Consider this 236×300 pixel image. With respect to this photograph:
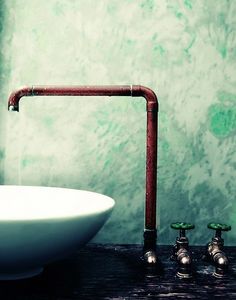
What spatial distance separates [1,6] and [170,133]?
0.53 m

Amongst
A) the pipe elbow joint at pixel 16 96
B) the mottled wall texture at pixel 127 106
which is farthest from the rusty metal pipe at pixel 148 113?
the mottled wall texture at pixel 127 106

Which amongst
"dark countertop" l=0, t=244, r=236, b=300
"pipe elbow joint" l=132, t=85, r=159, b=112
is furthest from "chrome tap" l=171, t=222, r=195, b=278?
"pipe elbow joint" l=132, t=85, r=159, b=112

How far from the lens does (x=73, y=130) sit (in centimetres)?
107

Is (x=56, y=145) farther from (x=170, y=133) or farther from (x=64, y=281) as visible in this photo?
(x=64, y=281)

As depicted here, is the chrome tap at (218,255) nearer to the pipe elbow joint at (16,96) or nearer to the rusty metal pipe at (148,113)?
the rusty metal pipe at (148,113)

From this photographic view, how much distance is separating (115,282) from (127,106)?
0.47 meters

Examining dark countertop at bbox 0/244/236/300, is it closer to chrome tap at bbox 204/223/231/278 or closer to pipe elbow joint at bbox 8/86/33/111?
chrome tap at bbox 204/223/231/278

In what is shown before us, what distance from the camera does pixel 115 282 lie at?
0.75 metres

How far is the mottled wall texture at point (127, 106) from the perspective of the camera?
1059mm

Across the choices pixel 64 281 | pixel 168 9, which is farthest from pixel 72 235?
pixel 168 9

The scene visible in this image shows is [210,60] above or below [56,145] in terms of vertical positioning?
above

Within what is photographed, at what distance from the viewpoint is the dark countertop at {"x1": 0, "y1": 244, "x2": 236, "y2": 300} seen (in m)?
0.69

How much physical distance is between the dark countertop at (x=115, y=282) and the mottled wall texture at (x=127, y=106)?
8.3 inches

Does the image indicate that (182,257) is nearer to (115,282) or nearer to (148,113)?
(115,282)
